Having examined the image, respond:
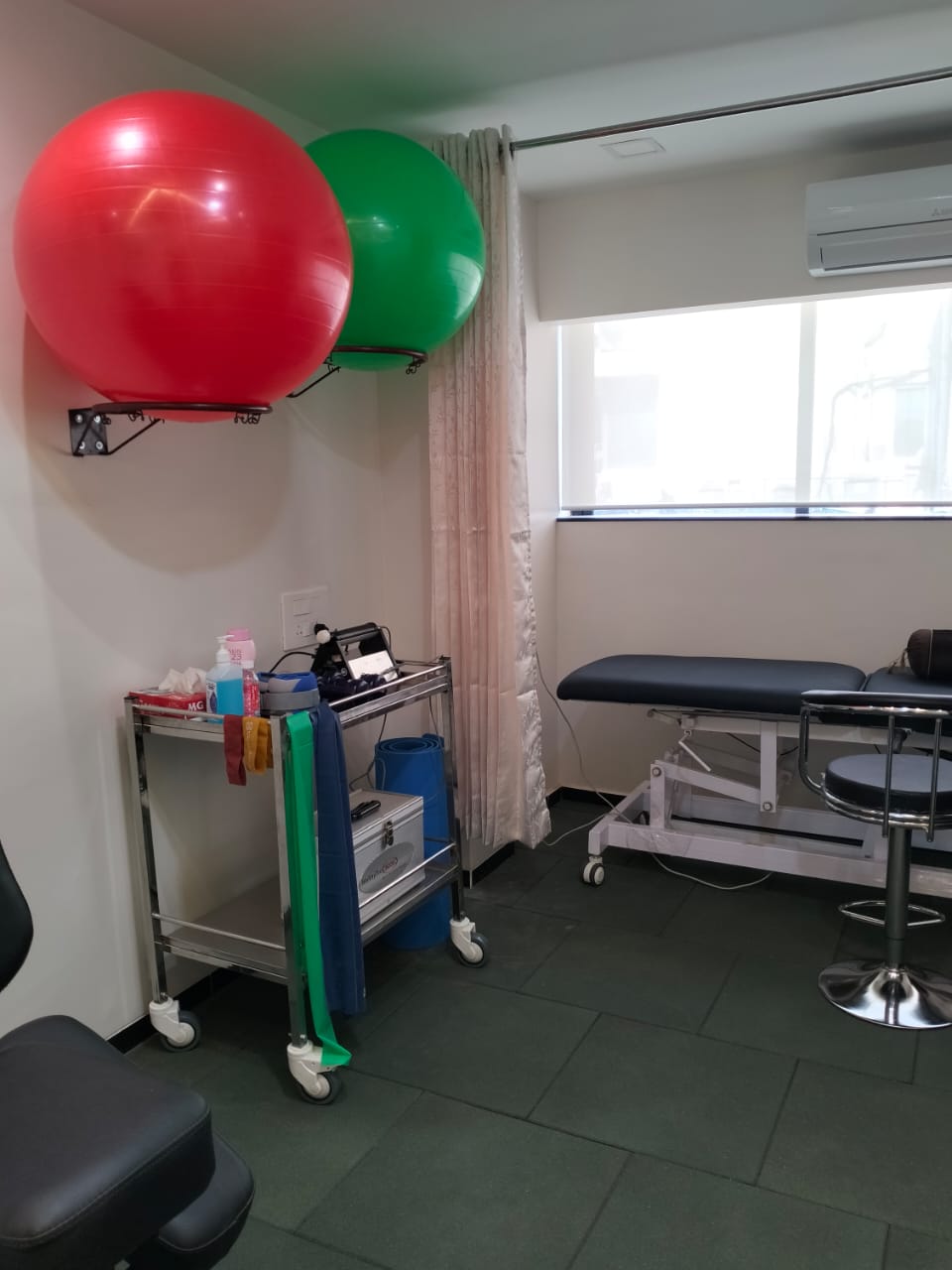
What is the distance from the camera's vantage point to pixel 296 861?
2123 mm

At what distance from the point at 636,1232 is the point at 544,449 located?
2671 mm

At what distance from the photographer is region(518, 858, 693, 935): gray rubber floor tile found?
302 cm

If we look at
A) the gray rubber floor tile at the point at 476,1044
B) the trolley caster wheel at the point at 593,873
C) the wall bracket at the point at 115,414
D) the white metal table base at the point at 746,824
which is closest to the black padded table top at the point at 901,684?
the white metal table base at the point at 746,824

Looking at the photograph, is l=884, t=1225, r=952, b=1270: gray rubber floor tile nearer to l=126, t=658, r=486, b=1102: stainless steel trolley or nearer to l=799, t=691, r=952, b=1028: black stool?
l=799, t=691, r=952, b=1028: black stool

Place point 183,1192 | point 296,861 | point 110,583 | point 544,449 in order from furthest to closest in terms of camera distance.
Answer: point 544,449
point 110,583
point 296,861
point 183,1192

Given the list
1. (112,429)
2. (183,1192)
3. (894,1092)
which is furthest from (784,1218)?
(112,429)

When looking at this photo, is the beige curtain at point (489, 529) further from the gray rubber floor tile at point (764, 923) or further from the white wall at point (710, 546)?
the white wall at point (710, 546)

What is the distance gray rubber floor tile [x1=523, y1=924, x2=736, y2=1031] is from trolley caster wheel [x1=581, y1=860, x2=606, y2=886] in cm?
30

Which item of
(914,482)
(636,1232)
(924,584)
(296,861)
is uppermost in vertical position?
(914,482)

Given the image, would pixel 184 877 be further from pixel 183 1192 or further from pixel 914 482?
pixel 914 482

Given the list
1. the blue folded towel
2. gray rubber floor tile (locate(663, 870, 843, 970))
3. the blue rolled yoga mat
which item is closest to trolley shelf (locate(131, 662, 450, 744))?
the blue folded towel

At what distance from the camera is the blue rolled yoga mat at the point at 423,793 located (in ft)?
9.08

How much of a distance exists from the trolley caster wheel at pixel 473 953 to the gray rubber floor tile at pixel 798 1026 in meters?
0.63

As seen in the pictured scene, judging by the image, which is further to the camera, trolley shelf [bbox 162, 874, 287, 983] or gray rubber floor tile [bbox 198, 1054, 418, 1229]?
trolley shelf [bbox 162, 874, 287, 983]
